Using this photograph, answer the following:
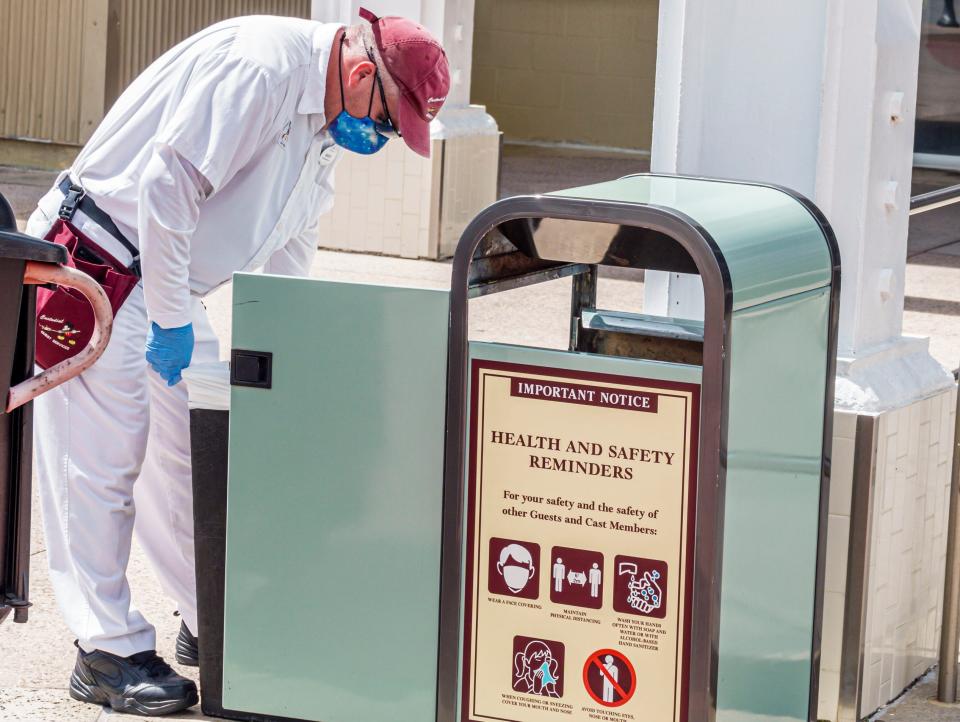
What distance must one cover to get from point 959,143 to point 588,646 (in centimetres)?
996

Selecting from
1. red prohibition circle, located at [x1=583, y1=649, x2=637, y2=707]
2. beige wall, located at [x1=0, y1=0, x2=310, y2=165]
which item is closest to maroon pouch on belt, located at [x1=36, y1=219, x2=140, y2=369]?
red prohibition circle, located at [x1=583, y1=649, x2=637, y2=707]

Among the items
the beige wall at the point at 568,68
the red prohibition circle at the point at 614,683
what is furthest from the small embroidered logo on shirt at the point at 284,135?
the beige wall at the point at 568,68

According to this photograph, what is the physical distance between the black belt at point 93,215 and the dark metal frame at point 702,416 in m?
0.82

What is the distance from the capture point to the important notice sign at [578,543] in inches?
119

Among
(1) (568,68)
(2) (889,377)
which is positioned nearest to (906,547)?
(2) (889,377)

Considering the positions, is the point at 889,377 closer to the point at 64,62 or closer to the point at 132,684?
the point at 132,684

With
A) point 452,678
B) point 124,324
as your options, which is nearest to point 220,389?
point 124,324

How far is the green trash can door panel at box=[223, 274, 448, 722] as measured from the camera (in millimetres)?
3195

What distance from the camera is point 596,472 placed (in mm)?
3066

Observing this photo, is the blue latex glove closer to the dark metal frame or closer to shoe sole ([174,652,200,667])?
the dark metal frame

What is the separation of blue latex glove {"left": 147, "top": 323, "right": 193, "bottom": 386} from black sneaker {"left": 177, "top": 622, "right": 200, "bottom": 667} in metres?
0.76

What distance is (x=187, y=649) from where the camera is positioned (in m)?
3.96

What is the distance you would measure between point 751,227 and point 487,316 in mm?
4864

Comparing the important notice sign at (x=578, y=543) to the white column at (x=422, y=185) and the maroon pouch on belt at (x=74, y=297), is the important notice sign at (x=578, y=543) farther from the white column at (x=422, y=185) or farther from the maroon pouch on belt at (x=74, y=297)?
the white column at (x=422, y=185)
